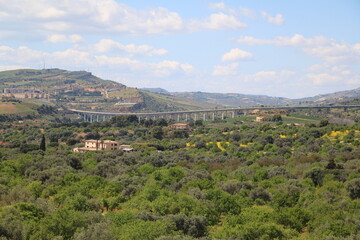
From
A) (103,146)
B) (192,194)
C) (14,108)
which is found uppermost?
(14,108)

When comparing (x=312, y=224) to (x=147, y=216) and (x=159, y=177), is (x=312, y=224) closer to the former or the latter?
(x=147, y=216)

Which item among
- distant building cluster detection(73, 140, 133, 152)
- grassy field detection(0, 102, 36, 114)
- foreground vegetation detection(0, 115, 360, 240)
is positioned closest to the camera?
foreground vegetation detection(0, 115, 360, 240)

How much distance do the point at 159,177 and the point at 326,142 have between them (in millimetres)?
37191

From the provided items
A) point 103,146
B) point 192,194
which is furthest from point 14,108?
point 192,194

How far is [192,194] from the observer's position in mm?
38750

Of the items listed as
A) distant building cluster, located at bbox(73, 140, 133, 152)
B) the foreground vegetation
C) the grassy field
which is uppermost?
the grassy field

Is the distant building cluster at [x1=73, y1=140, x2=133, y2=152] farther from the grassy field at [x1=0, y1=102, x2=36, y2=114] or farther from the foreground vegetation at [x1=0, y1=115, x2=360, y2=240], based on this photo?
the grassy field at [x1=0, y1=102, x2=36, y2=114]

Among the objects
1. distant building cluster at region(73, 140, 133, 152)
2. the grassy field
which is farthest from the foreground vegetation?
the grassy field

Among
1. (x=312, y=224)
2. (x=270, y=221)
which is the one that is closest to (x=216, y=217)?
A: (x=270, y=221)

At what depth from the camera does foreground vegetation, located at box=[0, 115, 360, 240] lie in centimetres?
2723

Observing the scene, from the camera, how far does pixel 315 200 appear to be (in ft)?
118

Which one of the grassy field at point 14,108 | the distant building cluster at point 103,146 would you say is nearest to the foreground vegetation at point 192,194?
the distant building cluster at point 103,146

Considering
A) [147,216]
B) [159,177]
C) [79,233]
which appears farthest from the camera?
[159,177]

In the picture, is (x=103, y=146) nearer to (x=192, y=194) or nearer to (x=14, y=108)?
(x=192, y=194)
